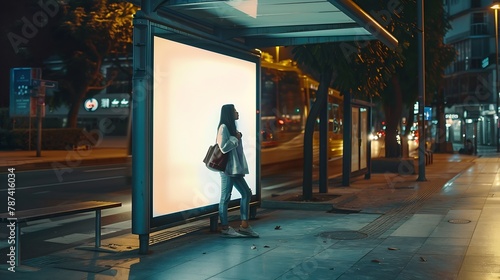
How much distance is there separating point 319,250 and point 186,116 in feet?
8.86

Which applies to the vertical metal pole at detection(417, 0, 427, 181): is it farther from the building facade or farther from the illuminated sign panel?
the building facade

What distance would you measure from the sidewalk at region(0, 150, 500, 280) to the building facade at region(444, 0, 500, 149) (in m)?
48.7

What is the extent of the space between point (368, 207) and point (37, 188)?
8986 mm

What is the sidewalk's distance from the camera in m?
7.07

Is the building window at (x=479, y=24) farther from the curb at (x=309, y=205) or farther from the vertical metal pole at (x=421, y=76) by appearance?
the curb at (x=309, y=205)

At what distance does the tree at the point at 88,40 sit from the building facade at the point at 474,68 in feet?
117

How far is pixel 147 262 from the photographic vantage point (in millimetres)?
7723

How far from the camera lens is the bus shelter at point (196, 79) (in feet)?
26.1

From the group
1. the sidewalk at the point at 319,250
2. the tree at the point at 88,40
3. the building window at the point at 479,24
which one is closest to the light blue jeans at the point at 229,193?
the sidewalk at the point at 319,250

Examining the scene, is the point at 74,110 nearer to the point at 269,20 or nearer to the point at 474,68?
the point at 269,20

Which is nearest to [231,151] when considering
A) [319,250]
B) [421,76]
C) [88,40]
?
[319,250]

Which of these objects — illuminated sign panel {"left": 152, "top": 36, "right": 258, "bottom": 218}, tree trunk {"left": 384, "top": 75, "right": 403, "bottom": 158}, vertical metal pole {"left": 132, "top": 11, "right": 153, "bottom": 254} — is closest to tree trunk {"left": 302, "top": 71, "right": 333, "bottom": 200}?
illuminated sign panel {"left": 152, "top": 36, "right": 258, "bottom": 218}

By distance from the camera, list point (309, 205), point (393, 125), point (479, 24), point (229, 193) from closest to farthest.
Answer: point (229, 193) → point (309, 205) → point (393, 125) → point (479, 24)

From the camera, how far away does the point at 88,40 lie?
3241 centimetres
